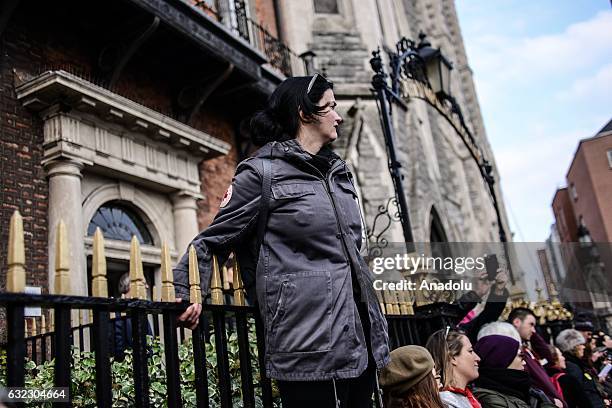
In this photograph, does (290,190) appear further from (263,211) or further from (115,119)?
(115,119)

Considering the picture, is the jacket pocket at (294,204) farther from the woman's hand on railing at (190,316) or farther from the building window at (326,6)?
the building window at (326,6)

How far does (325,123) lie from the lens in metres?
2.53

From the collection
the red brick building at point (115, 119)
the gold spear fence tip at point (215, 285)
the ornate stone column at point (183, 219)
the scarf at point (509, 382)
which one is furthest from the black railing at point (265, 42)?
the gold spear fence tip at point (215, 285)

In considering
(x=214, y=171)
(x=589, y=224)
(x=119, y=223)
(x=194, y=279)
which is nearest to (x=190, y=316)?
(x=194, y=279)

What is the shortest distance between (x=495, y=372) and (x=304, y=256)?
2.62 metres

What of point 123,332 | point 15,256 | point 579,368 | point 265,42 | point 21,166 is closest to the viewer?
point 15,256

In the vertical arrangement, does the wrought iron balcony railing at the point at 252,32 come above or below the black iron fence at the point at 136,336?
above

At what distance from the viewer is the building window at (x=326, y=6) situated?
42.5ft

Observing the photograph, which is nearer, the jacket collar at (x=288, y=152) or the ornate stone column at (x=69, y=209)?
the jacket collar at (x=288, y=152)

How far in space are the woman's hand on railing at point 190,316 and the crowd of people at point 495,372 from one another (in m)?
1.43

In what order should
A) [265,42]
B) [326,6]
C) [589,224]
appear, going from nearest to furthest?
[265,42] → [326,6] → [589,224]

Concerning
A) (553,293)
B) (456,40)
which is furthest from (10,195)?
(456,40)

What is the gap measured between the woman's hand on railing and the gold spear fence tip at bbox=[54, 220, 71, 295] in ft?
1.56

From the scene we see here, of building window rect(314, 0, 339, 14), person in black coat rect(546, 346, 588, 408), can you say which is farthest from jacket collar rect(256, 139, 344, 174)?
building window rect(314, 0, 339, 14)
